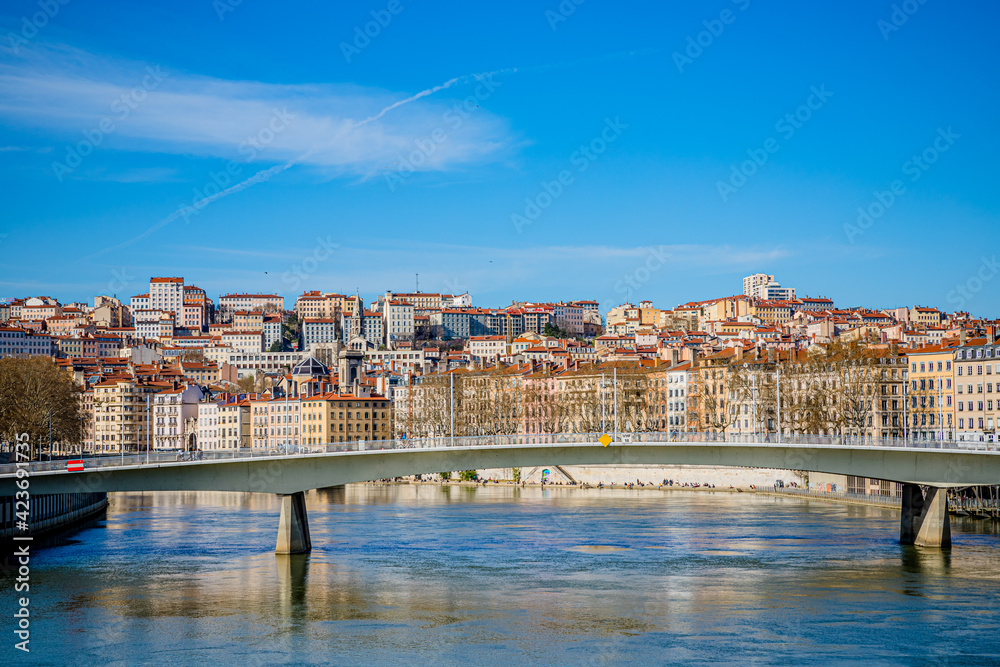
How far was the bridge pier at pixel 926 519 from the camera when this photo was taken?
150ft

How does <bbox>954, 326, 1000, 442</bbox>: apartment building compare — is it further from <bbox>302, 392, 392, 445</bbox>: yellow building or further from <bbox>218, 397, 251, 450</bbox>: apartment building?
<bbox>218, 397, 251, 450</bbox>: apartment building

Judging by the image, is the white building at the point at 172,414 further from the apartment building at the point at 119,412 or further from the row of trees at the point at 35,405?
the row of trees at the point at 35,405

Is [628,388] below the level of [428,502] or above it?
above

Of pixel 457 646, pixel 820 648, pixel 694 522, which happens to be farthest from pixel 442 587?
pixel 694 522

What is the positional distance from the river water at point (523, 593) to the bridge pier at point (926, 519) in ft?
2.57

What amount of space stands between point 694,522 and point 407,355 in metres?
122

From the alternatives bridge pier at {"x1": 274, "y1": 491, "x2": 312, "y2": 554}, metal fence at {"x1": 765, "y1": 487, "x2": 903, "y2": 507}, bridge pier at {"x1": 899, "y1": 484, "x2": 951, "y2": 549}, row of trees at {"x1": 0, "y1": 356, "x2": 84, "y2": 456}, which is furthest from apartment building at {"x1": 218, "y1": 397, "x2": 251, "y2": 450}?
bridge pier at {"x1": 899, "y1": 484, "x2": 951, "y2": 549}

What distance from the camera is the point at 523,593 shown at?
37500mm

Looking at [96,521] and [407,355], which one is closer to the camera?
[96,521]

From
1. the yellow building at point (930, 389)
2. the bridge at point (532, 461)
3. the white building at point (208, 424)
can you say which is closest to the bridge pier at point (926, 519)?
the bridge at point (532, 461)

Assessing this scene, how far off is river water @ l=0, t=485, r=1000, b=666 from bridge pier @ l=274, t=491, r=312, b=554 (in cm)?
86

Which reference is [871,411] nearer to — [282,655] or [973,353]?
[973,353]

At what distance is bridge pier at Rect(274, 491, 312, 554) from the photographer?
151ft

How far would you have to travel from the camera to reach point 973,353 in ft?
246
